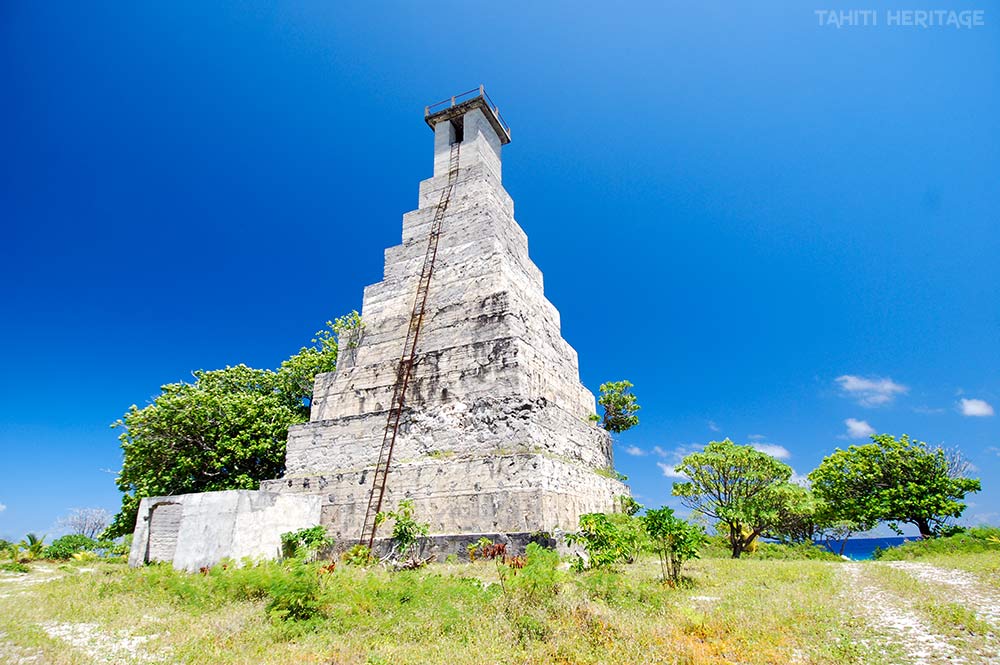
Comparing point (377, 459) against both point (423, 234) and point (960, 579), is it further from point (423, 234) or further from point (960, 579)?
point (960, 579)

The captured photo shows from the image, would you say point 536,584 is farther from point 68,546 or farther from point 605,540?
point 68,546

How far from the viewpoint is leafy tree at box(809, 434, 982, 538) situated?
892 inches

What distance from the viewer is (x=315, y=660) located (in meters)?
6.48

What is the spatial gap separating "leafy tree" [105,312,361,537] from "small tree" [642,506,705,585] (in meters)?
14.6

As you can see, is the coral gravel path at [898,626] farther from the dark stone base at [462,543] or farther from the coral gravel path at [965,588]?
the dark stone base at [462,543]

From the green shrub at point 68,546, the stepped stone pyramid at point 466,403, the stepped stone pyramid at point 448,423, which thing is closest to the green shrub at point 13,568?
the green shrub at point 68,546

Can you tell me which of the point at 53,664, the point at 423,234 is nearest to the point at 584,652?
the point at 53,664

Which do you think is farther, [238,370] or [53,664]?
[238,370]

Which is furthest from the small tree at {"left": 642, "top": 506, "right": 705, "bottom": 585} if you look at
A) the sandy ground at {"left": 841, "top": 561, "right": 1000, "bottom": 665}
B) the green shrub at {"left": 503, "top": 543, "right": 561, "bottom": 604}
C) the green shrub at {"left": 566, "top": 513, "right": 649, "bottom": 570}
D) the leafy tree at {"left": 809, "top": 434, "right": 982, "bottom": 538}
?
the leafy tree at {"left": 809, "top": 434, "right": 982, "bottom": 538}

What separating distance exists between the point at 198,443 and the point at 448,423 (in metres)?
13.9

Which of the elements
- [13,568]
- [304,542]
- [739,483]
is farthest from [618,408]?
[13,568]

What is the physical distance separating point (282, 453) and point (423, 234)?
1226 cm

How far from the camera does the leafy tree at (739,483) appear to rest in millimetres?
16859

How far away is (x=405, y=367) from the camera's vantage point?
1877 centimetres
